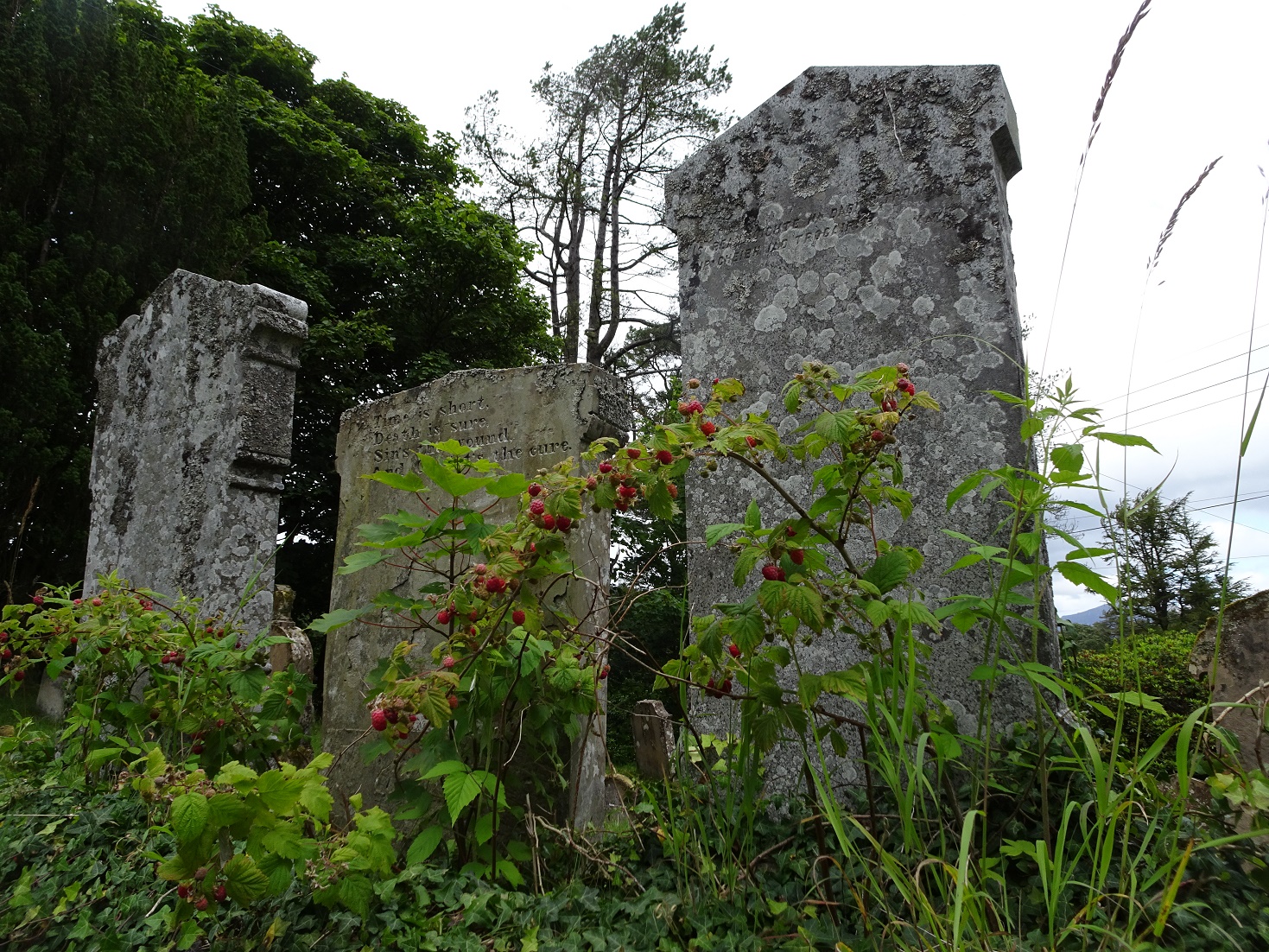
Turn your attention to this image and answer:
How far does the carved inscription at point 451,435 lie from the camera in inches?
123

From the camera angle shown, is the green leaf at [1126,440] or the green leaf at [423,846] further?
the green leaf at [423,846]

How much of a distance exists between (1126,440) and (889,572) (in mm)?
544

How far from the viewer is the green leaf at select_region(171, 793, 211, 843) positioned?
146cm

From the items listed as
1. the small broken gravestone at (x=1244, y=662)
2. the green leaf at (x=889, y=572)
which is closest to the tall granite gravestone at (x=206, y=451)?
the green leaf at (x=889, y=572)

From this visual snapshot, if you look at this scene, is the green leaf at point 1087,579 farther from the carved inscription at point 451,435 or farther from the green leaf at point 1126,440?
the carved inscription at point 451,435

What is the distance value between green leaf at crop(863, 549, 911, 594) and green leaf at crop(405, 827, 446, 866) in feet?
4.18

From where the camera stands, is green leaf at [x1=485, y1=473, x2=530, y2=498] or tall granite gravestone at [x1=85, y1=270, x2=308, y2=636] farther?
tall granite gravestone at [x1=85, y1=270, x2=308, y2=636]

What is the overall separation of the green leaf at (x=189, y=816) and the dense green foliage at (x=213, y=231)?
343 cm

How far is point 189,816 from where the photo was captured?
57.7 inches

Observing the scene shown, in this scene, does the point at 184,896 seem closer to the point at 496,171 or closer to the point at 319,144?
the point at 319,144

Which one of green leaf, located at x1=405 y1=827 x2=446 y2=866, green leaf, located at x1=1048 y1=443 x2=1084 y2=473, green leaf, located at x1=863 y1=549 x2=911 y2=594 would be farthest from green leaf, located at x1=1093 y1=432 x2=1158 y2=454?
green leaf, located at x1=405 y1=827 x2=446 y2=866

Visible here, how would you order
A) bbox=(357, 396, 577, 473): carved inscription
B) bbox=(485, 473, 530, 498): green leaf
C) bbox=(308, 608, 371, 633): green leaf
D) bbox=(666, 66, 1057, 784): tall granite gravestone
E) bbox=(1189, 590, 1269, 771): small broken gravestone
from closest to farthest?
bbox=(1189, 590, 1269, 771): small broken gravestone < bbox=(485, 473, 530, 498): green leaf < bbox=(308, 608, 371, 633): green leaf < bbox=(666, 66, 1057, 784): tall granite gravestone < bbox=(357, 396, 577, 473): carved inscription

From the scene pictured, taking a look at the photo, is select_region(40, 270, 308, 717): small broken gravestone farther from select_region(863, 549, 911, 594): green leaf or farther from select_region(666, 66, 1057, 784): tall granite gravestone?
select_region(863, 549, 911, 594): green leaf

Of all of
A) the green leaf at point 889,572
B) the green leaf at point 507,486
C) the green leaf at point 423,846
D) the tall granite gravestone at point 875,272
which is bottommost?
the green leaf at point 423,846
